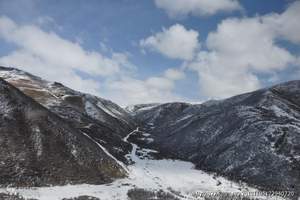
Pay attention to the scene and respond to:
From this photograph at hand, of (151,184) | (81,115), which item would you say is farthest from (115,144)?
(151,184)

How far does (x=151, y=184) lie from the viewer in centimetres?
6109

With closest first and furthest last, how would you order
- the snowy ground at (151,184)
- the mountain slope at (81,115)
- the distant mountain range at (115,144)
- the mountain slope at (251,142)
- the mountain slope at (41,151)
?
1. the snowy ground at (151,184)
2. the mountain slope at (41,151)
3. the distant mountain range at (115,144)
4. the mountain slope at (251,142)
5. the mountain slope at (81,115)

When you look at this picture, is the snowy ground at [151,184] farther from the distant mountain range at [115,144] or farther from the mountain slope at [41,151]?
the mountain slope at [41,151]

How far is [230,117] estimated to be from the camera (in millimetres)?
121750

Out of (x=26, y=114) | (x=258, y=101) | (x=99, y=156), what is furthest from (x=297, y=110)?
(x=26, y=114)

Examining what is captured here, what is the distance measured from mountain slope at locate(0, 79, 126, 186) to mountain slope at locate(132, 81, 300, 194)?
3073cm

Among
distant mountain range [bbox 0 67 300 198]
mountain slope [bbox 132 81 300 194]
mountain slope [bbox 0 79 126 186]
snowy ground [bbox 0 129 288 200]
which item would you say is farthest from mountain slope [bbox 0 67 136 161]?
mountain slope [bbox 132 81 300 194]

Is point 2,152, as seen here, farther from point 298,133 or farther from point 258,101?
point 258,101

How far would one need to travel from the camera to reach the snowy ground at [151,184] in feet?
157

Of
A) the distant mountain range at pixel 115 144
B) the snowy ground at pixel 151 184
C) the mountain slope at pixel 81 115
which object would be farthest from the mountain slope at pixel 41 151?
the mountain slope at pixel 81 115

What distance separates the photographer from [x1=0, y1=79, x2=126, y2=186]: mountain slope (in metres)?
52.2

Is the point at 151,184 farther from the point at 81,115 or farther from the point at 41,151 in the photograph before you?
the point at 81,115

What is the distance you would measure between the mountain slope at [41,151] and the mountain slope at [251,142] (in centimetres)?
3073

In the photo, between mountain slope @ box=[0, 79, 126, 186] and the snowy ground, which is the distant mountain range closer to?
Answer: mountain slope @ box=[0, 79, 126, 186]
